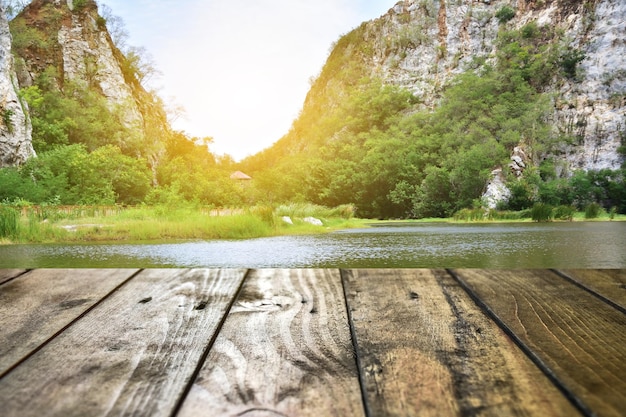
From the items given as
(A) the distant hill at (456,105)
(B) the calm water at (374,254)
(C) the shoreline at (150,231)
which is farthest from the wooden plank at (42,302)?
(A) the distant hill at (456,105)

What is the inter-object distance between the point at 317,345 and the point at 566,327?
318 mm

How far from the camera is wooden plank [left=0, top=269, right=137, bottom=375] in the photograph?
1.67 feet

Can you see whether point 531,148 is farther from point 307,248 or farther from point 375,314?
point 375,314

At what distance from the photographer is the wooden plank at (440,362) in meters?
0.36

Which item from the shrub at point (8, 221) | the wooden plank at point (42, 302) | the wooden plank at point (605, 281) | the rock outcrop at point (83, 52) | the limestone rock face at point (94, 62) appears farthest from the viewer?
the limestone rock face at point (94, 62)

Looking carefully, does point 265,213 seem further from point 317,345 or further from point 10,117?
point 317,345

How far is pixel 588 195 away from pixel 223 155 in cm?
775

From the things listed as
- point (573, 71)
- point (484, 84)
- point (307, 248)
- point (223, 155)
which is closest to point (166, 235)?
point (307, 248)

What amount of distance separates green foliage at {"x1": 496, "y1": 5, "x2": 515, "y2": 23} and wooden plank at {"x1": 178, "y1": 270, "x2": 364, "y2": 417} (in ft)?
39.9

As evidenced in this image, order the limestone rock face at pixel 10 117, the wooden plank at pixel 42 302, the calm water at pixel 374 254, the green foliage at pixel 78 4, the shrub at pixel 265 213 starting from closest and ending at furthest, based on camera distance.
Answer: the wooden plank at pixel 42 302, the calm water at pixel 374 254, the shrub at pixel 265 213, the limestone rock face at pixel 10 117, the green foliage at pixel 78 4

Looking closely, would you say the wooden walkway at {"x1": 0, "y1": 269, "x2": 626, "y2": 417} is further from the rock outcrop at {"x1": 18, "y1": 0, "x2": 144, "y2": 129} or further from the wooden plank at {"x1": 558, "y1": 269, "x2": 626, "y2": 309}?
the rock outcrop at {"x1": 18, "y1": 0, "x2": 144, "y2": 129}

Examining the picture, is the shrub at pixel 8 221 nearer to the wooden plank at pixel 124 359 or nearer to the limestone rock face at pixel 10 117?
the limestone rock face at pixel 10 117

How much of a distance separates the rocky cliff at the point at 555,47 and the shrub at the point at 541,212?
293 centimetres

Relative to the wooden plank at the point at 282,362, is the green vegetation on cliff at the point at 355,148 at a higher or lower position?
higher
